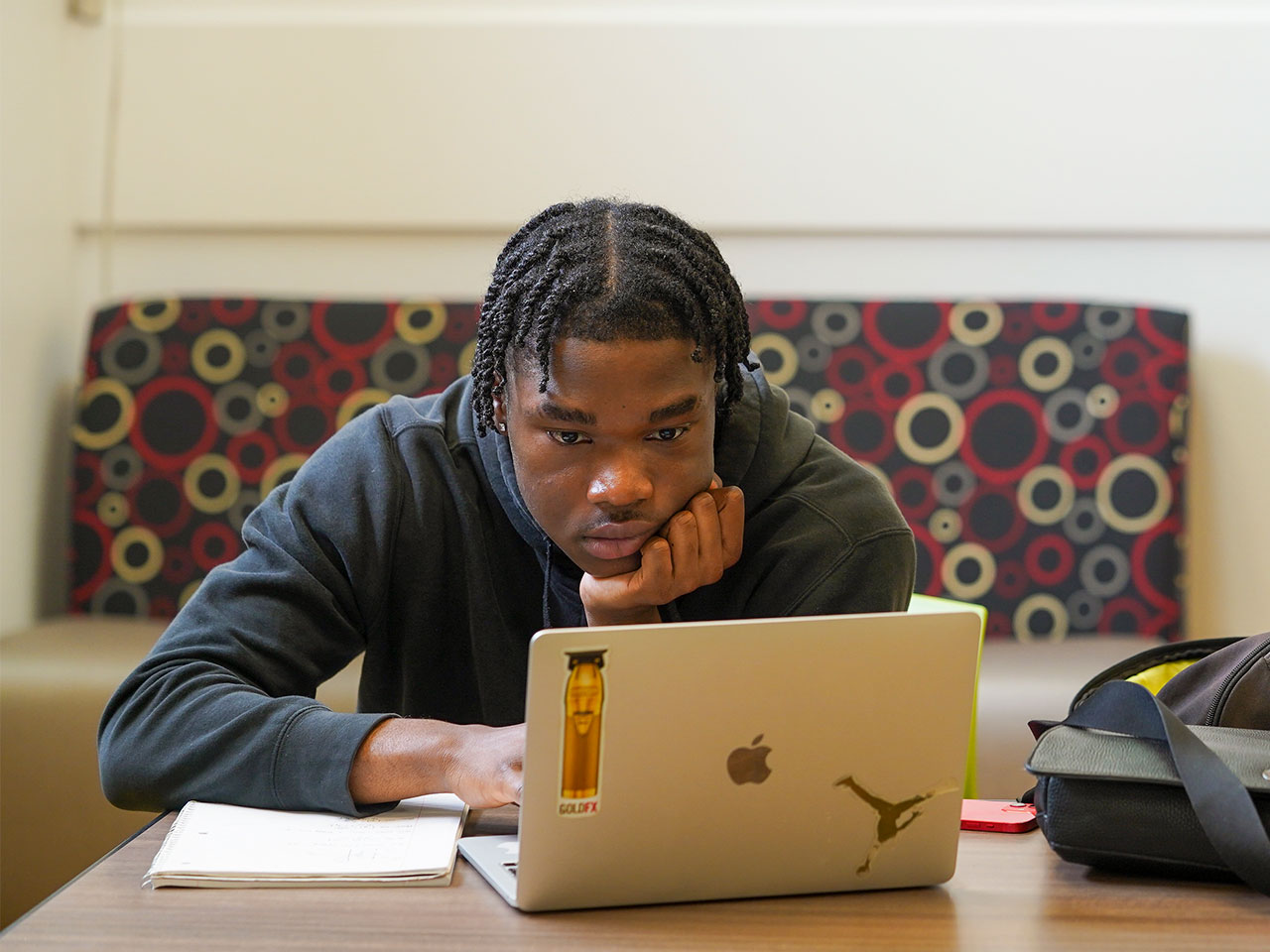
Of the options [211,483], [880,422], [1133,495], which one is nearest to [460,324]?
[211,483]

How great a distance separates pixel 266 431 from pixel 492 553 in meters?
1.18

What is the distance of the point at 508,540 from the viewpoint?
1.32 meters

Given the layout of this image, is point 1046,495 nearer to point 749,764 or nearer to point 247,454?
point 247,454

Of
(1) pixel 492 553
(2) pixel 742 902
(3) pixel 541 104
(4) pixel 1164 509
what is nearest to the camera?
(2) pixel 742 902

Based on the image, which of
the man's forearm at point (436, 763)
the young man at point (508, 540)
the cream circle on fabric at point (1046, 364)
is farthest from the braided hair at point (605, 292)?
the cream circle on fabric at point (1046, 364)

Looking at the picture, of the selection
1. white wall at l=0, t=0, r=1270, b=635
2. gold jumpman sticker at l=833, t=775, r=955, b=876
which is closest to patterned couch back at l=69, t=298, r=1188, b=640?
white wall at l=0, t=0, r=1270, b=635

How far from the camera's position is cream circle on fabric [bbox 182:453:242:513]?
2355 mm

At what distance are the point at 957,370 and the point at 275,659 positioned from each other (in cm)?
152

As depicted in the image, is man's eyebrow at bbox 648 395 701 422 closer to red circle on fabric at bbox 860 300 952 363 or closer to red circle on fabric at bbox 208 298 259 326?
red circle on fabric at bbox 860 300 952 363

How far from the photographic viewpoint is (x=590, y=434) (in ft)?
3.44

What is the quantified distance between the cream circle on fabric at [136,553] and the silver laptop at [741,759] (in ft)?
5.64

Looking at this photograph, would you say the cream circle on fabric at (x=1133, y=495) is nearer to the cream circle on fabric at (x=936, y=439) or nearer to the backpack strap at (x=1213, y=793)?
the cream circle on fabric at (x=936, y=439)

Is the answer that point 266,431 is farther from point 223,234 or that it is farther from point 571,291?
point 571,291

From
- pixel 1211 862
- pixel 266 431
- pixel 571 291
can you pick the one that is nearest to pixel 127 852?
pixel 571 291
